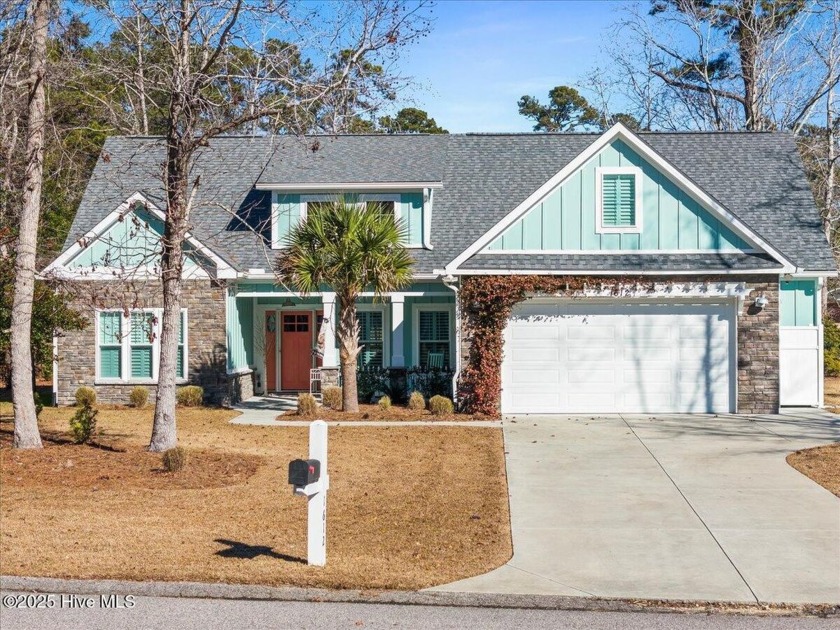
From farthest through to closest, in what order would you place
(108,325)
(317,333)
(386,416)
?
(317,333), (108,325), (386,416)

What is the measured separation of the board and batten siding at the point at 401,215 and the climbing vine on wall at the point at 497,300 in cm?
341

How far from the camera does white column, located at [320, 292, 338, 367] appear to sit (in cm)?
2127

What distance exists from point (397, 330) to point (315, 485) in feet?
44.2

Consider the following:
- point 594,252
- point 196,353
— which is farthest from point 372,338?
point 594,252

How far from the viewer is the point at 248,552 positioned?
865cm

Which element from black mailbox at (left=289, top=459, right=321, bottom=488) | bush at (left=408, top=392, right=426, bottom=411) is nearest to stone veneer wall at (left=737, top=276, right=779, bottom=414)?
bush at (left=408, top=392, right=426, bottom=411)

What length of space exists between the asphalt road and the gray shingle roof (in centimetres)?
1413

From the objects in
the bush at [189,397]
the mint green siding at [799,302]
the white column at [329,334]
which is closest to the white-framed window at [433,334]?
the white column at [329,334]

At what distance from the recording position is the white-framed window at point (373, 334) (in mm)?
22484

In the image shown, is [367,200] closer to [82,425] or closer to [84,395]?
[84,395]

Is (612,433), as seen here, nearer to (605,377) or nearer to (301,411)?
(605,377)

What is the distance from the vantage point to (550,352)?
62.6 ft

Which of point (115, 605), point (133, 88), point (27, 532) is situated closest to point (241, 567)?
point (115, 605)

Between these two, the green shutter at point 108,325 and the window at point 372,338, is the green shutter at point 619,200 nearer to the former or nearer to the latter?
the window at point 372,338
